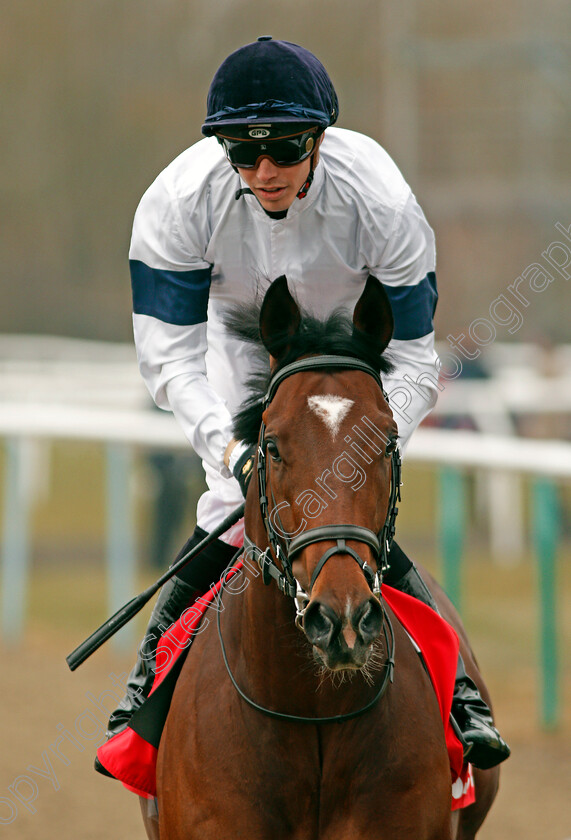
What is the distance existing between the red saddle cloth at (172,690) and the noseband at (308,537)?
528 millimetres

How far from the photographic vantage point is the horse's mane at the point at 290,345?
278 centimetres

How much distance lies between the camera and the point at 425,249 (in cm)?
344

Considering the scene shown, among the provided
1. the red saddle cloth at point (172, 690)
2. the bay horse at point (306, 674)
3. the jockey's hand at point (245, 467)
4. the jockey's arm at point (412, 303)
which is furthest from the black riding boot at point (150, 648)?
the jockey's arm at point (412, 303)

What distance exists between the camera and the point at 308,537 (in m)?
2.46

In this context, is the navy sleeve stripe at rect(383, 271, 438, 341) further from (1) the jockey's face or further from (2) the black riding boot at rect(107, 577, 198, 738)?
(2) the black riding boot at rect(107, 577, 198, 738)

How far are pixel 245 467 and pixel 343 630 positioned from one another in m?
0.68

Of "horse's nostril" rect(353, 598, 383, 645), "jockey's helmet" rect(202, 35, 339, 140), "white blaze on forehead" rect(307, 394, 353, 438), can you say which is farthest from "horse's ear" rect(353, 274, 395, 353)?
"horse's nostril" rect(353, 598, 383, 645)

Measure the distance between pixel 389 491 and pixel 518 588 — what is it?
17.8 ft

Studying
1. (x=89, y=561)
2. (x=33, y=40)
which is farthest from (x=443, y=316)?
(x=33, y=40)

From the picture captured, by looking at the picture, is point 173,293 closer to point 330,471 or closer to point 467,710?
point 330,471

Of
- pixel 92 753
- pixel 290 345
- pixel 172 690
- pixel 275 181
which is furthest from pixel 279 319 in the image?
pixel 92 753

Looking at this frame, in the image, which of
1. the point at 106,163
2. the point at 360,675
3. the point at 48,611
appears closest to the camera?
the point at 360,675

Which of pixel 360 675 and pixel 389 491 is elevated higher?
pixel 389 491

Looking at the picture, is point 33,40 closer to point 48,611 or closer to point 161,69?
point 161,69
